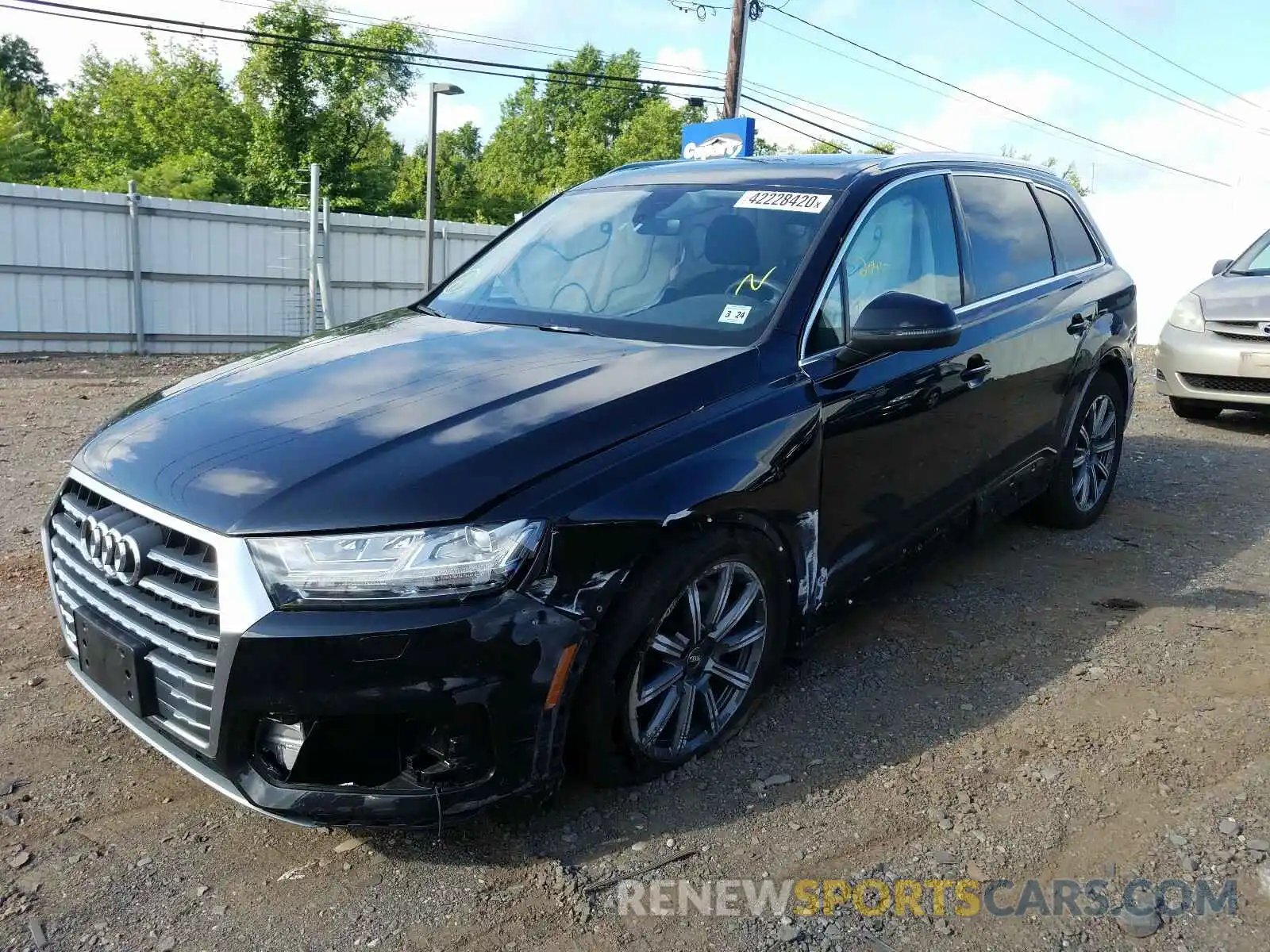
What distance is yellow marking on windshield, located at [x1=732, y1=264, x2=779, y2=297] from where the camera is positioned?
3.31 metres

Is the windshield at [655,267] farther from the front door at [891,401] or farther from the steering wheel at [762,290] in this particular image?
the front door at [891,401]

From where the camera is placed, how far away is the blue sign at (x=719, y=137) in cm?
1609

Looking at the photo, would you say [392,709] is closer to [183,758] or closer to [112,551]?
[183,758]

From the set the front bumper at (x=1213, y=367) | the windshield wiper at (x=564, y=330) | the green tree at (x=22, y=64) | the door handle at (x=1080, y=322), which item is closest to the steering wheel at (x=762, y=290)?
the windshield wiper at (x=564, y=330)

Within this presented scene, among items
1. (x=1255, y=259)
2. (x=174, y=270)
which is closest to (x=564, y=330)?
(x=1255, y=259)

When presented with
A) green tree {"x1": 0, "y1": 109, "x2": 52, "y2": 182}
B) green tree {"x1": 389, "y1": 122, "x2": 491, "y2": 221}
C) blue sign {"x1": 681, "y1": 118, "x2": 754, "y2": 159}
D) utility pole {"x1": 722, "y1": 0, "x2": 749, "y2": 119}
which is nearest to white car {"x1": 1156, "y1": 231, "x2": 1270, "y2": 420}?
blue sign {"x1": 681, "y1": 118, "x2": 754, "y2": 159}

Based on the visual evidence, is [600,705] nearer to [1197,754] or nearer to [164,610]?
[164,610]

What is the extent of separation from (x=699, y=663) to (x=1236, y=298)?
739 cm

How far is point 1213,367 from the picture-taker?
830cm

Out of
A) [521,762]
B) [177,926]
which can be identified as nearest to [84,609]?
[177,926]

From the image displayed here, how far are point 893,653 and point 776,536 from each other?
3.69 ft

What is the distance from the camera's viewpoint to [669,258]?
360 cm

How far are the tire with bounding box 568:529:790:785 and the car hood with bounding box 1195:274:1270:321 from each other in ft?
22.4

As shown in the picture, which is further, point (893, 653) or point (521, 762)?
point (893, 653)
